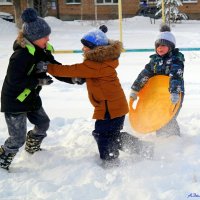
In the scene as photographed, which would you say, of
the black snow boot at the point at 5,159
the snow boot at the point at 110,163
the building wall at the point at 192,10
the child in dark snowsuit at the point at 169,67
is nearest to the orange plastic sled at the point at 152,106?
the child in dark snowsuit at the point at 169,67

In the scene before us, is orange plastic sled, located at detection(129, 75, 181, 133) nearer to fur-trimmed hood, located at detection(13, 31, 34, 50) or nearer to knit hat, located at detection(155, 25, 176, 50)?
knit hat, located at detection(155, 25, 176, 50)

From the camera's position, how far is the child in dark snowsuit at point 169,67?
3604 millimetres

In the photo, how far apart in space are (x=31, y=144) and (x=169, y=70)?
159 cm

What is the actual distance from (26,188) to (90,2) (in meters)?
23.7

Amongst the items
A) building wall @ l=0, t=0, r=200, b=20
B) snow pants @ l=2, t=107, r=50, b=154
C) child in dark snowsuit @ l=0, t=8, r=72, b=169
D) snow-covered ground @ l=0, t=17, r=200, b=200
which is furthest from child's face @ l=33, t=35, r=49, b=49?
building wall @ l=0, t=0, r=200, b=20

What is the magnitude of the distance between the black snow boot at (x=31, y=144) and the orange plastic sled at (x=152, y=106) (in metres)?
1.12

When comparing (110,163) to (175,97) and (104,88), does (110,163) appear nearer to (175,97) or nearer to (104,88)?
(104,88)

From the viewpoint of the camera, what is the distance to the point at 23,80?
2.98 metres

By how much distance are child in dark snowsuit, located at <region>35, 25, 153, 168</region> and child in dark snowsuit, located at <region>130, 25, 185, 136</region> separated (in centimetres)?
58

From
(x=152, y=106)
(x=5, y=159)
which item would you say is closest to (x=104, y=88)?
(x=5, y=159)

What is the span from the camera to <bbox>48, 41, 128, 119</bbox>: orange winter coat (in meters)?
3.07

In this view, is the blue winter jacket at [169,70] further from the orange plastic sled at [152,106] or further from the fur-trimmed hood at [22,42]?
the fur-trimmed hood at [22,42]

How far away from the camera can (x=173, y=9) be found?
20.8m

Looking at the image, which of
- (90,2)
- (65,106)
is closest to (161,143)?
(65,106)
